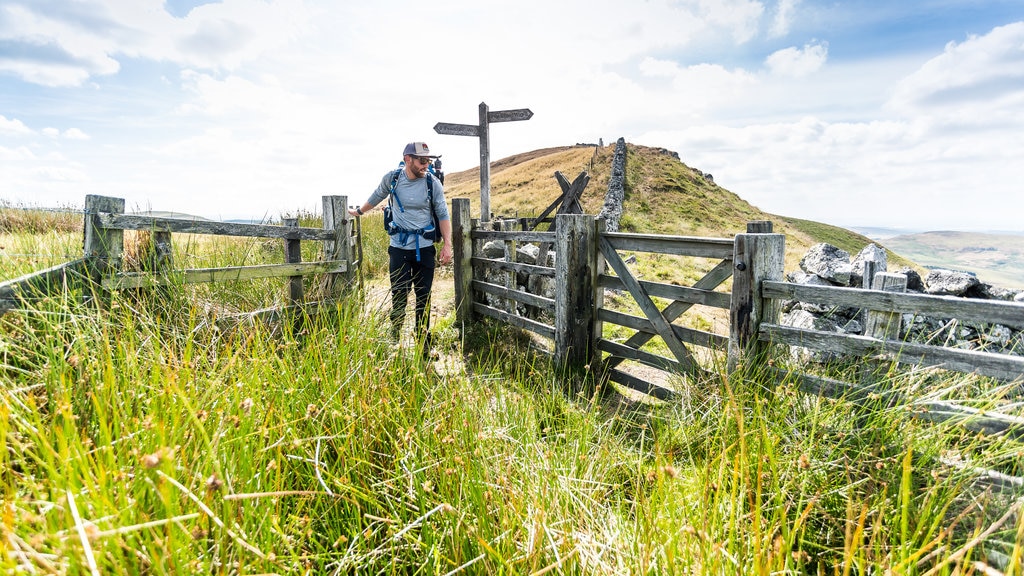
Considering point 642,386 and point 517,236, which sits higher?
point 517,236

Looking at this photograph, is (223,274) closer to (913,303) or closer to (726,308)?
(726,308)

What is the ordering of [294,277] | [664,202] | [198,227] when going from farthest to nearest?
[664,202], [294,277], [198,227]

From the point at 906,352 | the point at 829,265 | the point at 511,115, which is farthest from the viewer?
the point at 511,115

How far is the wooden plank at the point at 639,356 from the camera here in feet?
14.9

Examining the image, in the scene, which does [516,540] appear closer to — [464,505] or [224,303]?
[464,505]

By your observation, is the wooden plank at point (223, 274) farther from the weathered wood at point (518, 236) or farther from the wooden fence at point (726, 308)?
the wooden fence at point (726, 308)

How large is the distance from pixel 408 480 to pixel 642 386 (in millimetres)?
3240

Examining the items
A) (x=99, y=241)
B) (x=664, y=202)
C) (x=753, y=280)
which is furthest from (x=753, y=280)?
(x=664, y=202)

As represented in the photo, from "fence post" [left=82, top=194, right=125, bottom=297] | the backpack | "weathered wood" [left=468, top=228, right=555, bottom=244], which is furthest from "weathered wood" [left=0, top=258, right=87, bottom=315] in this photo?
"weathered wood" [left=468, top=228, right=555, bottom=244]

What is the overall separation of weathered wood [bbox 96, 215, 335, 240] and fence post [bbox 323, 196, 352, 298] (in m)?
0.08

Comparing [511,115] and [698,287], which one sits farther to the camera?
[511,115]

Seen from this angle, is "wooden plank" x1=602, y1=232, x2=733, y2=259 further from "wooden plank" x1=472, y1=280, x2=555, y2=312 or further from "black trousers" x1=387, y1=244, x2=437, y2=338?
"black trousers" x1=387, y1=244, x2=437, y2=338

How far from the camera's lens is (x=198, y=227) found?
4883mm

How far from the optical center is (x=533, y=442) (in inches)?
94.2
